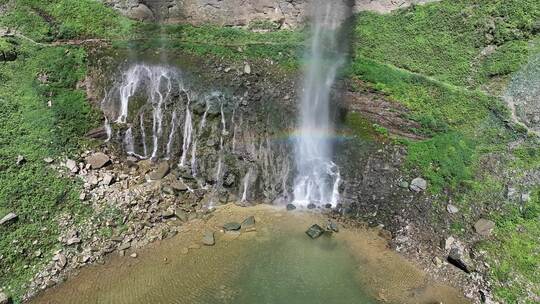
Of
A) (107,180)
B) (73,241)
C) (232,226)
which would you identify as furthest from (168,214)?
(73,241)

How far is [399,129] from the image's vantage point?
21656 mm

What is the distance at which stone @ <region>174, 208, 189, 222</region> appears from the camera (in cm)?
1827

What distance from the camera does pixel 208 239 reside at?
17234 mm

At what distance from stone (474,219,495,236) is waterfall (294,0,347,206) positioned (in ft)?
20.0

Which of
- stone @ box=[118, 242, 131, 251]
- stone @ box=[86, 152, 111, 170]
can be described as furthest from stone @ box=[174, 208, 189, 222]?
stone @ box=[86, 152, 111, 170]

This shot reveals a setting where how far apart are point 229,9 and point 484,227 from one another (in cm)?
2025

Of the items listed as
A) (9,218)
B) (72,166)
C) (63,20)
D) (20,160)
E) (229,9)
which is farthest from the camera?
(229,9)

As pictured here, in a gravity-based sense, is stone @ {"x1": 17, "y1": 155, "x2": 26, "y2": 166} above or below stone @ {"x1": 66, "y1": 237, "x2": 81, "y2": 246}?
above

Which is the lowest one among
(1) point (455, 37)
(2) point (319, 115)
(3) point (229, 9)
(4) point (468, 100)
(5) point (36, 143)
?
(5) point (36, 143)

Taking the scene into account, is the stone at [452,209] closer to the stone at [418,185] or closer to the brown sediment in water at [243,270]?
the stone at [418,185]

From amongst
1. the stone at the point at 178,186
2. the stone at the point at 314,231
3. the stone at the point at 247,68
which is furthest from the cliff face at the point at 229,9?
the stone at the point at 314,231

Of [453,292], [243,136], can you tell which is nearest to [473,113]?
[453,292]

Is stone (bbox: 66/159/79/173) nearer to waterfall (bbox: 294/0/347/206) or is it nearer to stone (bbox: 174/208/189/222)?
stone (bbox: 174/208/189/222)

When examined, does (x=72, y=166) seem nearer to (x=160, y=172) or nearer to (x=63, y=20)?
(x=160, y=172)
